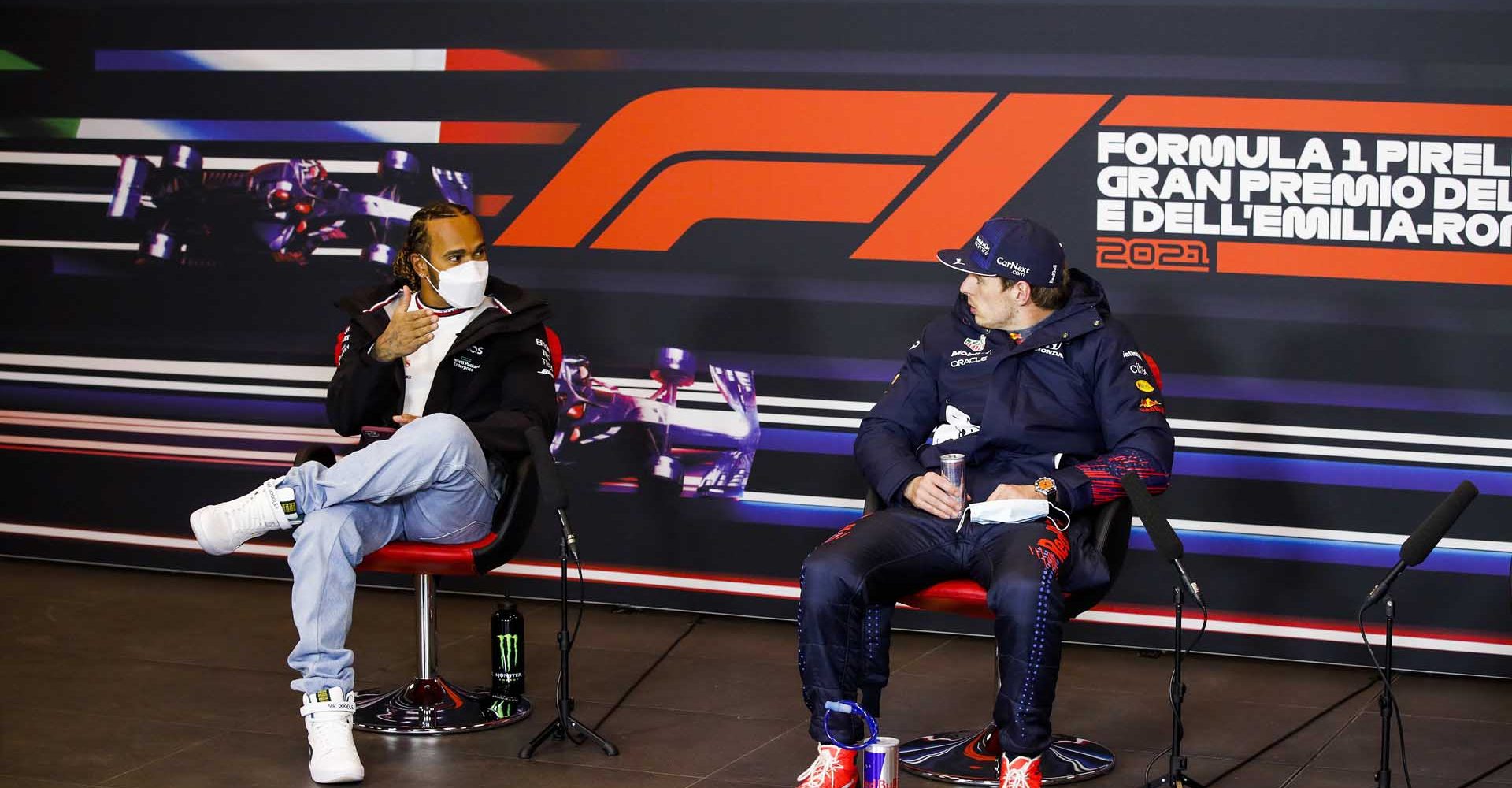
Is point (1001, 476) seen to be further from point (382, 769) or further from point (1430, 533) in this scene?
point (382, 769)

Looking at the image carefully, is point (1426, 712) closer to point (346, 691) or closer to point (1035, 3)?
point (1035, 3)

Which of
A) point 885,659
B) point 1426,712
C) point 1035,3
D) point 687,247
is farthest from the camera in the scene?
point 687,247

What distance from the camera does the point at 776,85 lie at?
16.9ft

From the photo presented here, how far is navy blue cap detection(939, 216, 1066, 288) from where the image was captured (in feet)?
12.9

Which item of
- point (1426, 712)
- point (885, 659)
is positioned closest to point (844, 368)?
point (885, 659)

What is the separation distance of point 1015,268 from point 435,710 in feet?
5.95

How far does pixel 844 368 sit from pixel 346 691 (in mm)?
1886

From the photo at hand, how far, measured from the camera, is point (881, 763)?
11.7 feet

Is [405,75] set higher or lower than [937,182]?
higher

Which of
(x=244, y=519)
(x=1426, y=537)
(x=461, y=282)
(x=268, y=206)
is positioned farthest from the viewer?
(x=268, y=206)

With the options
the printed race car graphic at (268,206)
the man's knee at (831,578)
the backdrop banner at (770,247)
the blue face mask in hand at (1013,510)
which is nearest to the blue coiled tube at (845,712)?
the man's knee at (831,578)

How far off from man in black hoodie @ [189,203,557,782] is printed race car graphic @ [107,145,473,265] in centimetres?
118

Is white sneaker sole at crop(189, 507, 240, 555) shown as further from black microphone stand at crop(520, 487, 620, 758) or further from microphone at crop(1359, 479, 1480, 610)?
microphone at crop(1359, 479, 1480, 610)

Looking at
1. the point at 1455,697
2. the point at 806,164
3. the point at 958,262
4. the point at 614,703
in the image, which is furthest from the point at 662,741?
the point at 1455,697
